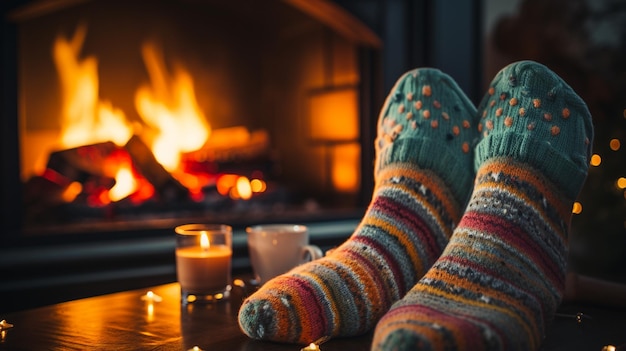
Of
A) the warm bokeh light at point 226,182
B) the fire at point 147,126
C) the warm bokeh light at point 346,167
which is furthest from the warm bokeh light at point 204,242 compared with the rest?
the warm bokeh light at point 346,167

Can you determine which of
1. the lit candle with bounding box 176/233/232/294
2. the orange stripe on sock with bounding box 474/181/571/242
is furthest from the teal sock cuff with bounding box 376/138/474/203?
the lit candle with bounding box 176/233/232/294

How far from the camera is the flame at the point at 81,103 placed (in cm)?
181

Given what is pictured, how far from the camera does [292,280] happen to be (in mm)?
681

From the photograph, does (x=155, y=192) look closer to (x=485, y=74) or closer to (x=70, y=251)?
(x=70, y=251)

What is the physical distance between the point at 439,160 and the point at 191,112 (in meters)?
1.25

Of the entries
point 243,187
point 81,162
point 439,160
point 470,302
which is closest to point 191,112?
point 243,187

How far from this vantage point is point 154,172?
1789mm

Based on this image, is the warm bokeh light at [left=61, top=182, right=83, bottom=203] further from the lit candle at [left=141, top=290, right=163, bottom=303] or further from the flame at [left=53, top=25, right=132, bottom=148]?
the lit candle at [left=141, top=290, right=163, bottom=303]

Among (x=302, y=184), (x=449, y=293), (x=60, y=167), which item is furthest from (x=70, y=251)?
(x=449, y=293)

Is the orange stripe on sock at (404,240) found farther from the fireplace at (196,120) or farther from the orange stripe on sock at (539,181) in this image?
the fireplace at (196,120)

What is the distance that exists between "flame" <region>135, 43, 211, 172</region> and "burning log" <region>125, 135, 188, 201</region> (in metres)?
0.10

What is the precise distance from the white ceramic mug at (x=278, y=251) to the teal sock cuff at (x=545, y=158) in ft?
0.86

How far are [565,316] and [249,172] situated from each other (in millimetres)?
1329

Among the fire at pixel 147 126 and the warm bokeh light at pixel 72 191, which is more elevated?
the fire at pixel 147 126
